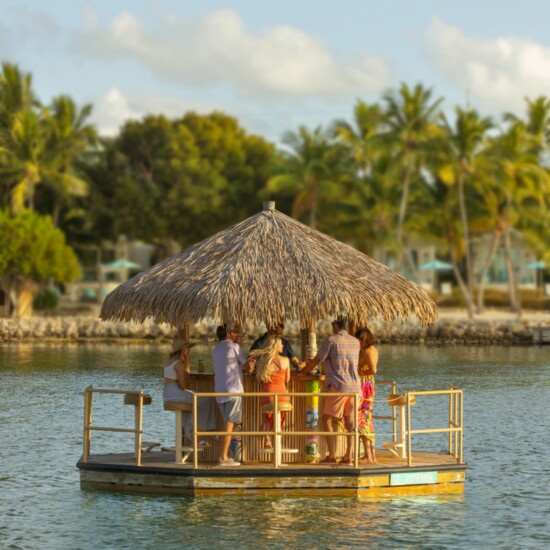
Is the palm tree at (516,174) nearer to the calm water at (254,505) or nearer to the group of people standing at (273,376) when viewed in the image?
the calm water at (254,505)

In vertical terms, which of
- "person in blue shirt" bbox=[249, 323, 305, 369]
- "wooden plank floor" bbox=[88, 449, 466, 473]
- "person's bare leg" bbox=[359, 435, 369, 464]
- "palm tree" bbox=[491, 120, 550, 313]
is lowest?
"wooden plank floor" bbox=[88, 449, 466, 473]

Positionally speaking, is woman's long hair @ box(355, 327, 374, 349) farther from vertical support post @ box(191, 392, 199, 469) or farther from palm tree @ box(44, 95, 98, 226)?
palm tree @ box(44, 95, 98, 226)

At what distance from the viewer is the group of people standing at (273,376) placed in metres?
17.5

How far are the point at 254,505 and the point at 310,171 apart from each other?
61.6 meters

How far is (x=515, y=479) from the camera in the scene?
68.6 ft

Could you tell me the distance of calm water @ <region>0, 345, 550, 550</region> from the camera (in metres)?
16.0

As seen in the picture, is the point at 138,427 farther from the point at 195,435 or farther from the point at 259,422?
the point at 259,422

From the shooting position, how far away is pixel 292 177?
77.6m

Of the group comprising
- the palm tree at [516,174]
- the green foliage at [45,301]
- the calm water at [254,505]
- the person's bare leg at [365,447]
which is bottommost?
the calm water at [254,505]

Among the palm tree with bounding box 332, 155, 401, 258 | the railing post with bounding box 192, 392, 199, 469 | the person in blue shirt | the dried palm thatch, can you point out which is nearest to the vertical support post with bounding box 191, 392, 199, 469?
the railing post with bounding box 192, 392, 199, 469

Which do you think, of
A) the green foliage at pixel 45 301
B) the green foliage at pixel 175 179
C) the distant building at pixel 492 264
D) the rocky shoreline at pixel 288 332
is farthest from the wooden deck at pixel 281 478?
the distant building at pixel 492 264

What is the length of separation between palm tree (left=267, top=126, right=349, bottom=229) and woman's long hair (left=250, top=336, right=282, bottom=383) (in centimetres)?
5985

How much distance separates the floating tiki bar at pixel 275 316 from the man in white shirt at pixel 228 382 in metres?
0.31

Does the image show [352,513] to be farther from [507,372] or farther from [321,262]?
[507,372]
